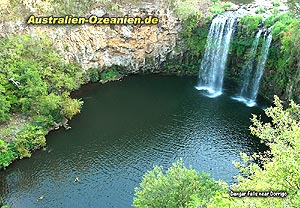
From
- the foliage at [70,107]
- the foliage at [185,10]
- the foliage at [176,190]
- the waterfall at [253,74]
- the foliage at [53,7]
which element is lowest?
the foliage at [70,107]

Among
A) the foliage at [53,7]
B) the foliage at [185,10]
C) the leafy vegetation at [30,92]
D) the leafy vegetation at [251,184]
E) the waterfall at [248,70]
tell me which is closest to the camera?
the leafy vegetation at [251,184]

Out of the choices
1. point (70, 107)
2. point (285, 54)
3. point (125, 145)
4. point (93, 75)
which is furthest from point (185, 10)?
point (125, 145)

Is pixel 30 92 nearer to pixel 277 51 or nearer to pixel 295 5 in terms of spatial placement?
pixel 277 51

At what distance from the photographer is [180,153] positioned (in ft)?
108

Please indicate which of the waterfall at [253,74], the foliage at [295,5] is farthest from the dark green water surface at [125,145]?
the foliage at [295,5]

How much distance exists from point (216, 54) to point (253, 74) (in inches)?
208

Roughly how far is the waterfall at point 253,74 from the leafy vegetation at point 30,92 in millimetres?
17953

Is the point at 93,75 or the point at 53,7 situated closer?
the point at 53,7

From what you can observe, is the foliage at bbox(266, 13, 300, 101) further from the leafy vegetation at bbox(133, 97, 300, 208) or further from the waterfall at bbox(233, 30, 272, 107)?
the leafy vegetation at bbox(133, 97, 300, 208)

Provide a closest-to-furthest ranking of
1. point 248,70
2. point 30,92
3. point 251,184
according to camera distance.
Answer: point 251,184, point 30,92, point 248,70

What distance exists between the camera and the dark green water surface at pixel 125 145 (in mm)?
29312

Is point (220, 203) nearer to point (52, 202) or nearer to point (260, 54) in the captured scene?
point (52, 202)

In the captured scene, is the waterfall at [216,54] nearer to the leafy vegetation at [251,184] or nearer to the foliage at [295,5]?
the foliage at [295,5]

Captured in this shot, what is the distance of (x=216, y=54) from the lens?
149 ft
